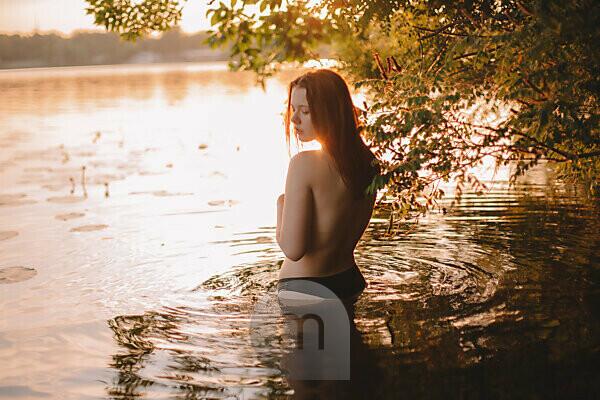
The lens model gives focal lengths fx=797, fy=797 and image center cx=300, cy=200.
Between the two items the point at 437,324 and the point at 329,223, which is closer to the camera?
the point at 329,223

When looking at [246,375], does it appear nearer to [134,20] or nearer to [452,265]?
[452,265]

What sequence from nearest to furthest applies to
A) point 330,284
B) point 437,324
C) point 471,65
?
1. point 330,284
2. point 437,324
3. point 471,65

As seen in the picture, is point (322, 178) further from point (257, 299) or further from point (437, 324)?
point (257, 299)

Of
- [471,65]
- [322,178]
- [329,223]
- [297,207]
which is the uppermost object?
[471,65]

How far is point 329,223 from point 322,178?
0.97 ft

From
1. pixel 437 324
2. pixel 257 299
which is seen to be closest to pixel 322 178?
pixel 437 324

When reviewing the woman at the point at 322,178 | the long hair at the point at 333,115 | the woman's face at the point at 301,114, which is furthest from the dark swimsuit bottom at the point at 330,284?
the woman's face at the point at 301,114

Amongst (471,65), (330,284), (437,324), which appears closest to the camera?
(330,284)

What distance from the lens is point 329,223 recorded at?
15.3 ft

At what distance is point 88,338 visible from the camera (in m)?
5.25

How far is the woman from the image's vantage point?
448 centimetres

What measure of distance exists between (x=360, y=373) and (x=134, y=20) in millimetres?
Result: 4648

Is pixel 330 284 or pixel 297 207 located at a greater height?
pixel 297 207

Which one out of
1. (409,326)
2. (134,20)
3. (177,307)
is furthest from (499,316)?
(134,20)
